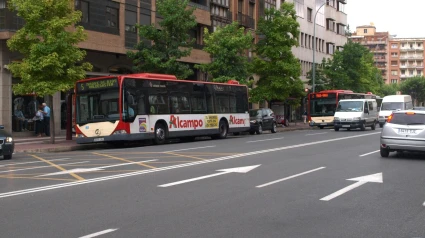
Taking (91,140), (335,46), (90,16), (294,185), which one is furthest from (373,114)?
(335,46)

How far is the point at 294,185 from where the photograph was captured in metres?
11.4

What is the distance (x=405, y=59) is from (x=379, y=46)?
9521 millimetres

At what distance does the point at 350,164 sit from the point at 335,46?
6941cm

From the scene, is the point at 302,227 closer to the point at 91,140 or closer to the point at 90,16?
the point at 91,140

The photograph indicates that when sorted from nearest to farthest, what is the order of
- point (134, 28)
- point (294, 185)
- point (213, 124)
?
point (294, 185) < point (213, 124) < point (134, 28)

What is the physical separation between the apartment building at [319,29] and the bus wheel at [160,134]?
40.2m

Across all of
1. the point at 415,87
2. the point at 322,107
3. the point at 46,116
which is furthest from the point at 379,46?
the point at 46,116

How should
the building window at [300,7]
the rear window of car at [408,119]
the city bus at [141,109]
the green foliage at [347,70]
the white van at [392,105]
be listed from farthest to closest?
the building window at [300,7] < the green foliage at [347,70] < the white van at [392,105] < the city bus at [141,109] < the rear window of car at [408,119]

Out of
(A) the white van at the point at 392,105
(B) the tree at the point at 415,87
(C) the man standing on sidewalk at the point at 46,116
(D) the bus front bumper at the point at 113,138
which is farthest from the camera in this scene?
(B) the tree at the point at 415,87

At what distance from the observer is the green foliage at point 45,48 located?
24000 mm

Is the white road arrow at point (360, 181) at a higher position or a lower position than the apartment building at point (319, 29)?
lower

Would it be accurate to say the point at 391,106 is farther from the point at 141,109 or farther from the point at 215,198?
the point at 215,198

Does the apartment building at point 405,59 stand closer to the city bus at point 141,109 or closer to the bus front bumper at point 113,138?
the city bus at point 141,109

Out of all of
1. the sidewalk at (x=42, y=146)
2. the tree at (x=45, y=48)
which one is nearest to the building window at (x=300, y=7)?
the sidewalk at (x=42, y=146)
